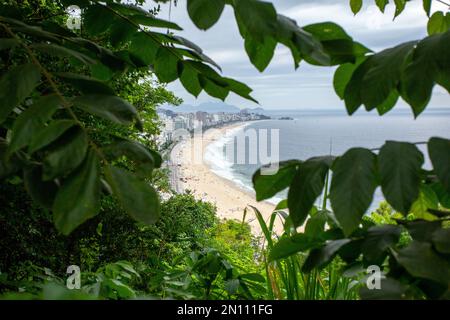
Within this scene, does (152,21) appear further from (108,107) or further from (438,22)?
(438,22)

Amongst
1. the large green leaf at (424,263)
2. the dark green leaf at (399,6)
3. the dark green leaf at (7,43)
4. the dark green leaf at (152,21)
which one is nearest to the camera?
the large green leaf at (424,263)

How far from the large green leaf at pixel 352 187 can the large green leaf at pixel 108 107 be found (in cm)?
20

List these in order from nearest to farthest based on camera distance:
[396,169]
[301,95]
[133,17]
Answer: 1. [396,169]
2. [133,17]
3. [301,95]

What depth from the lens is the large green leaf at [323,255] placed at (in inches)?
16.3

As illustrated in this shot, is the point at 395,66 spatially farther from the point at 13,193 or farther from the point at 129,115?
the point at 13,193

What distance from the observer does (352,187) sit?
14.0 inches

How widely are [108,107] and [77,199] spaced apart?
12 centimetres

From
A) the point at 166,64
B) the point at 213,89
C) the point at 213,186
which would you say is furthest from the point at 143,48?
the point at 213,186

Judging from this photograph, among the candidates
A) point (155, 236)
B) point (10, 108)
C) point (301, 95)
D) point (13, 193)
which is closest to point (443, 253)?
point (10, 108)

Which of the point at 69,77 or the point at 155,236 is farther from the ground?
the point at 69,77

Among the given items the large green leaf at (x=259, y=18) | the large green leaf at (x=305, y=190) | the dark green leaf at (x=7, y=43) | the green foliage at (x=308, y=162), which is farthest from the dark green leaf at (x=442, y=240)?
the dark green leaf at (x=7, y=43)

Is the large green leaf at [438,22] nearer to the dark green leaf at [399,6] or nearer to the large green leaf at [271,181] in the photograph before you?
the dark green leaf at [399,6]

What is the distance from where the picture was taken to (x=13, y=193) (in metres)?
1.94

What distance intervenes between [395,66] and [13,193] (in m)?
1.90
